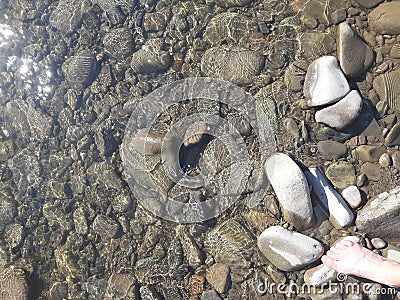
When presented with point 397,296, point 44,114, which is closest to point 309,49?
point 397,296

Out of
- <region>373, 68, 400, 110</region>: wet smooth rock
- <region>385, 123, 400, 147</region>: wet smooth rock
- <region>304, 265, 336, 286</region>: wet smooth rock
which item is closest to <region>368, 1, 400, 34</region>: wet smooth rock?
<region>373, 68, 400, 110</region>: wet smooth rock

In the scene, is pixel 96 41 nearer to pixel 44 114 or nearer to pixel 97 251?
pixel 44 114

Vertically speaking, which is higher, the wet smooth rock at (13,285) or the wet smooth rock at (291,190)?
the wet smooth rock at (291,190)

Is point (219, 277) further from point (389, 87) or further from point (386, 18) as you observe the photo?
point (386, 18)

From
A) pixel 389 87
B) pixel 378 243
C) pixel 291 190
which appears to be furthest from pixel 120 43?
pixel 378 243

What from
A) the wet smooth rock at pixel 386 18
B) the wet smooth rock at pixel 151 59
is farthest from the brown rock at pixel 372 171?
the wet smooth rock at pixel 151 59

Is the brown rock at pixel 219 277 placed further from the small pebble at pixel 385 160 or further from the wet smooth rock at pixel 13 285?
the wet smooth rock at pixel 13 285

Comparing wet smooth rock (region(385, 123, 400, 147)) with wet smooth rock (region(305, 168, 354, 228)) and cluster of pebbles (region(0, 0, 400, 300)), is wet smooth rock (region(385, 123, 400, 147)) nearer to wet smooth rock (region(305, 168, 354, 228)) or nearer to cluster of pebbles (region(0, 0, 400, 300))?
cluster of pebbles (region(0, 0, 400, 300))
